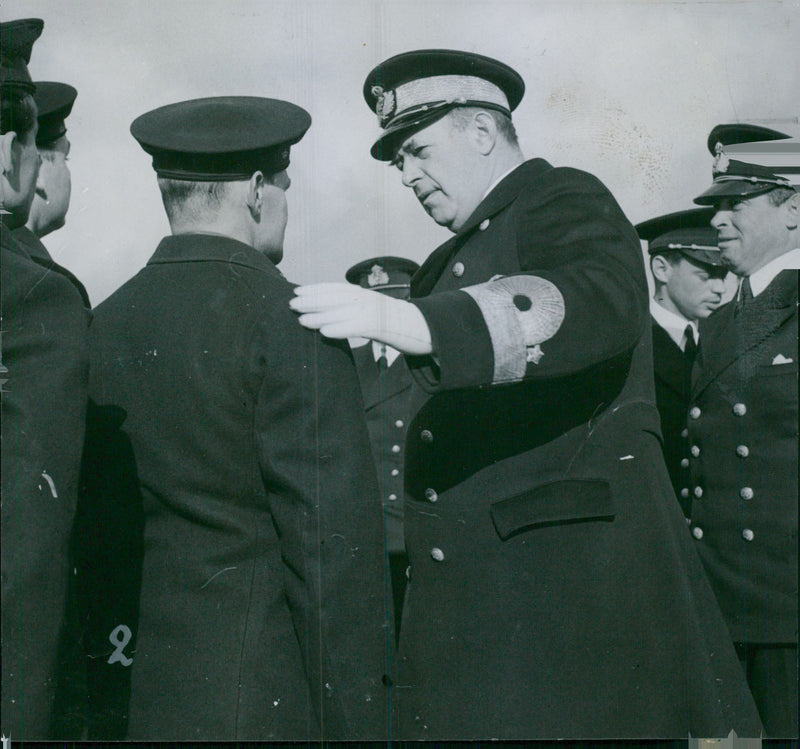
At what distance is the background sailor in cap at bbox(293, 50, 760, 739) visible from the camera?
8.95 feet

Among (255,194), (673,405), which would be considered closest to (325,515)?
(255,194)

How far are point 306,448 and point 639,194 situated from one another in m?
1.37

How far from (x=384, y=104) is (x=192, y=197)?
703mm

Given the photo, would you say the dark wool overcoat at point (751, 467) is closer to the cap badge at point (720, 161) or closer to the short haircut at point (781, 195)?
the short haircut at point (781, 195)

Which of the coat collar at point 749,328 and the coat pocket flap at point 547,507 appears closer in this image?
the coat pocket flap at point 547,507

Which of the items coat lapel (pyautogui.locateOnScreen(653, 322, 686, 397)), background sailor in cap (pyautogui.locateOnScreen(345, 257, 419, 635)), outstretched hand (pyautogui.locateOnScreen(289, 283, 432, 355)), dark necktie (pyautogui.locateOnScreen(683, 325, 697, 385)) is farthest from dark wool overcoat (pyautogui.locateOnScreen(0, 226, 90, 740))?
dark necktie (pyautogui.locateOnScreen(683, 325, 697, 385))

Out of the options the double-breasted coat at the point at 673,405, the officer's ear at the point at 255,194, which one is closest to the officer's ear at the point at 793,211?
the double-breasted coat at the point at 673,405

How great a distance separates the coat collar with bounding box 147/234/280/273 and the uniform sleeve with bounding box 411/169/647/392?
46 cm

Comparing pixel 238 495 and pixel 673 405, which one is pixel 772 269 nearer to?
pixel 673 405

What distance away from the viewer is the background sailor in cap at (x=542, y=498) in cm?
273

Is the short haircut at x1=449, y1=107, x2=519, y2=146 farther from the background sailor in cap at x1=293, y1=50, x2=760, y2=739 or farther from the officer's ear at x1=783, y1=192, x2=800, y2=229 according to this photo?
the officer's ear at x1=783, y1=192, x2=800, y2=229

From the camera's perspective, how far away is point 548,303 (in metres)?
2.58

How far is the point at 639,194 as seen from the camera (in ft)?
10.4

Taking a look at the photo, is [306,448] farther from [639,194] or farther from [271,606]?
[639,194]
